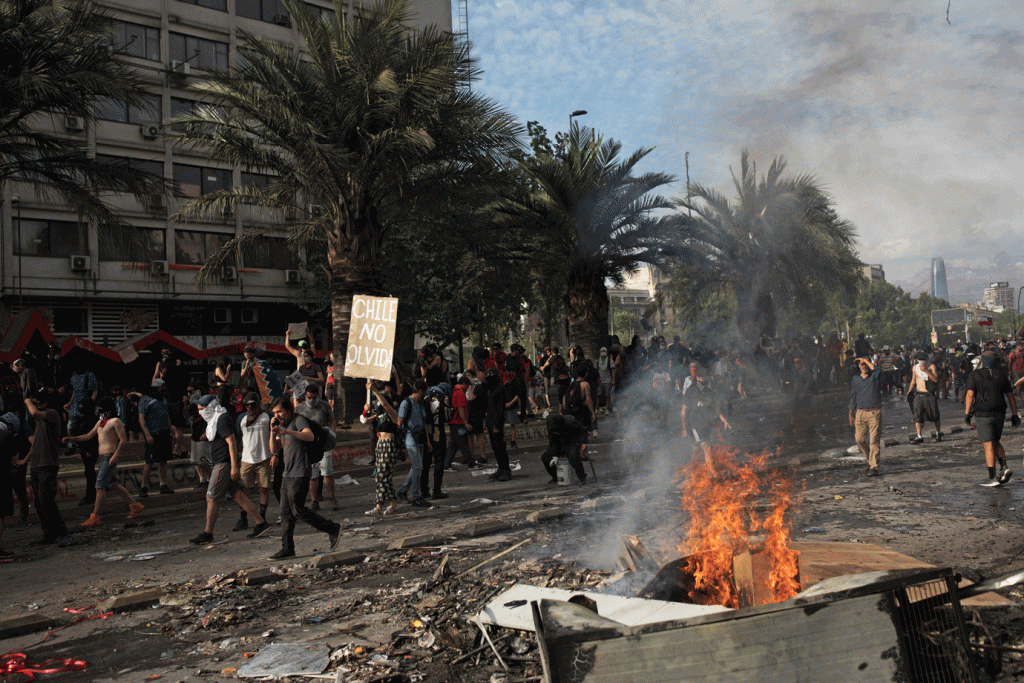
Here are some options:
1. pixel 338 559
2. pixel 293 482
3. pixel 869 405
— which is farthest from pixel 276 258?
pixel 869 405

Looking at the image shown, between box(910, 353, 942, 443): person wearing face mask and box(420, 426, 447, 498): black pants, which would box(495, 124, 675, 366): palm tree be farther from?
box(420, 426, 447, 498): black pants

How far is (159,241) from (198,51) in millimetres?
7352

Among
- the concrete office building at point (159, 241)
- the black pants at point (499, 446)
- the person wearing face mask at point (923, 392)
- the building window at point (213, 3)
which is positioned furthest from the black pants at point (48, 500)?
the building window at point (213, 3)

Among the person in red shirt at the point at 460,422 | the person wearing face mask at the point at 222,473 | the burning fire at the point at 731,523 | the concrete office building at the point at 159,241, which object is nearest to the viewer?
the burning fire at the point at 731,523

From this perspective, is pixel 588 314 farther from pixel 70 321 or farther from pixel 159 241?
pixel 70 321

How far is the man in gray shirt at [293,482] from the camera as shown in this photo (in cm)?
695

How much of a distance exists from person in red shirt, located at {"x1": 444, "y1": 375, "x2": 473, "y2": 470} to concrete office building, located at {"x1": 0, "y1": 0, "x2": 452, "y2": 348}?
45.6 ft

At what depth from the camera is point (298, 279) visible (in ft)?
95.6

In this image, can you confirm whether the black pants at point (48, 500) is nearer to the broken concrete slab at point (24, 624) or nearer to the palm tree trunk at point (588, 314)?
the broken concrete slab at point (24, 624)

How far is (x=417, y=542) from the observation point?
710cm

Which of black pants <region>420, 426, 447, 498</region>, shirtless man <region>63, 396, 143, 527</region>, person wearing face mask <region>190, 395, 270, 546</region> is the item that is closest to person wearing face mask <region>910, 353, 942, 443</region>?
black pants <region>420, 426, 447, 498</region>

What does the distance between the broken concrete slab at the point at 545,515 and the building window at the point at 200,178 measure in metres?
23.5

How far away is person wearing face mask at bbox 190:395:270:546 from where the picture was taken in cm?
779

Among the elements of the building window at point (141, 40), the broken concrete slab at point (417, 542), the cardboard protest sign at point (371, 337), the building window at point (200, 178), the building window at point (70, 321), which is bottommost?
the broken concrete slab at point (417, 542)
